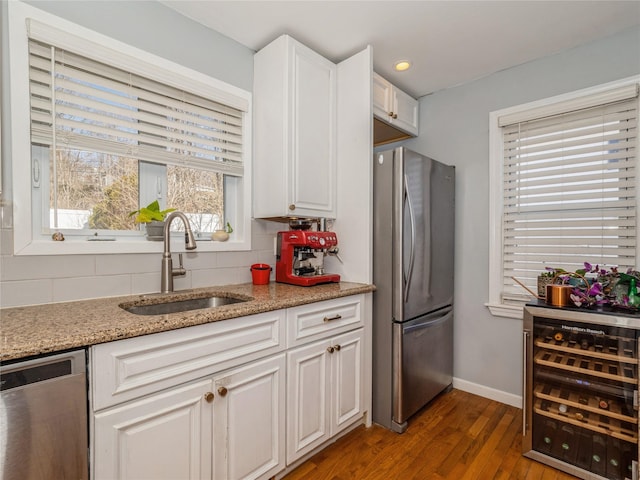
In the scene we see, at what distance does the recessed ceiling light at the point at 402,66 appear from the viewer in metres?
2.31

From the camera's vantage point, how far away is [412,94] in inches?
110

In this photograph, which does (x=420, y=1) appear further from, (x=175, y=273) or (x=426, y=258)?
(x=175, y=273)

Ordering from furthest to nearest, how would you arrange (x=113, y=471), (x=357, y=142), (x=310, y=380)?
(x=357, y=142) < (x=310, y=380) < (x=113, y=471)

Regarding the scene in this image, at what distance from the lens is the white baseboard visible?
2326 millimetres

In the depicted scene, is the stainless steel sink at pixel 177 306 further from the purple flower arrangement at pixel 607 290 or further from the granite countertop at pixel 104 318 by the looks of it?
the purple flower arrangement at pixel 607 290

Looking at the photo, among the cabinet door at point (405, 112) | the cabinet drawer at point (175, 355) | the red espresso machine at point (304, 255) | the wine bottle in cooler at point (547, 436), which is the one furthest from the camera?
the cabinet door at point (405, 112)

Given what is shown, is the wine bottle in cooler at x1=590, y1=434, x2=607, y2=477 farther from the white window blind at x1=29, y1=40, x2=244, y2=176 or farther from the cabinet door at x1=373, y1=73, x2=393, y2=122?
the white window blind at x1=29, y1=40, x2=244, y2=176

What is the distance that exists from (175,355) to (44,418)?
0.37m

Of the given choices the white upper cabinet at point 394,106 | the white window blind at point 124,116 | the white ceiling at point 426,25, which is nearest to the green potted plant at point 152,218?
the white window blind at point 124,116

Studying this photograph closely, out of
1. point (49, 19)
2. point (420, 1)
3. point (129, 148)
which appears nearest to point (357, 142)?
point (420, 1)

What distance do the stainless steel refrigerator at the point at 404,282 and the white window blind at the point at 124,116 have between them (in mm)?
1011

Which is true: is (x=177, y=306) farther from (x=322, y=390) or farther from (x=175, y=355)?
(x=322, y=390)

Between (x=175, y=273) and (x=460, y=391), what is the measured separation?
7.55 feet

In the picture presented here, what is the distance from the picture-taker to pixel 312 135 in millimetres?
2090
